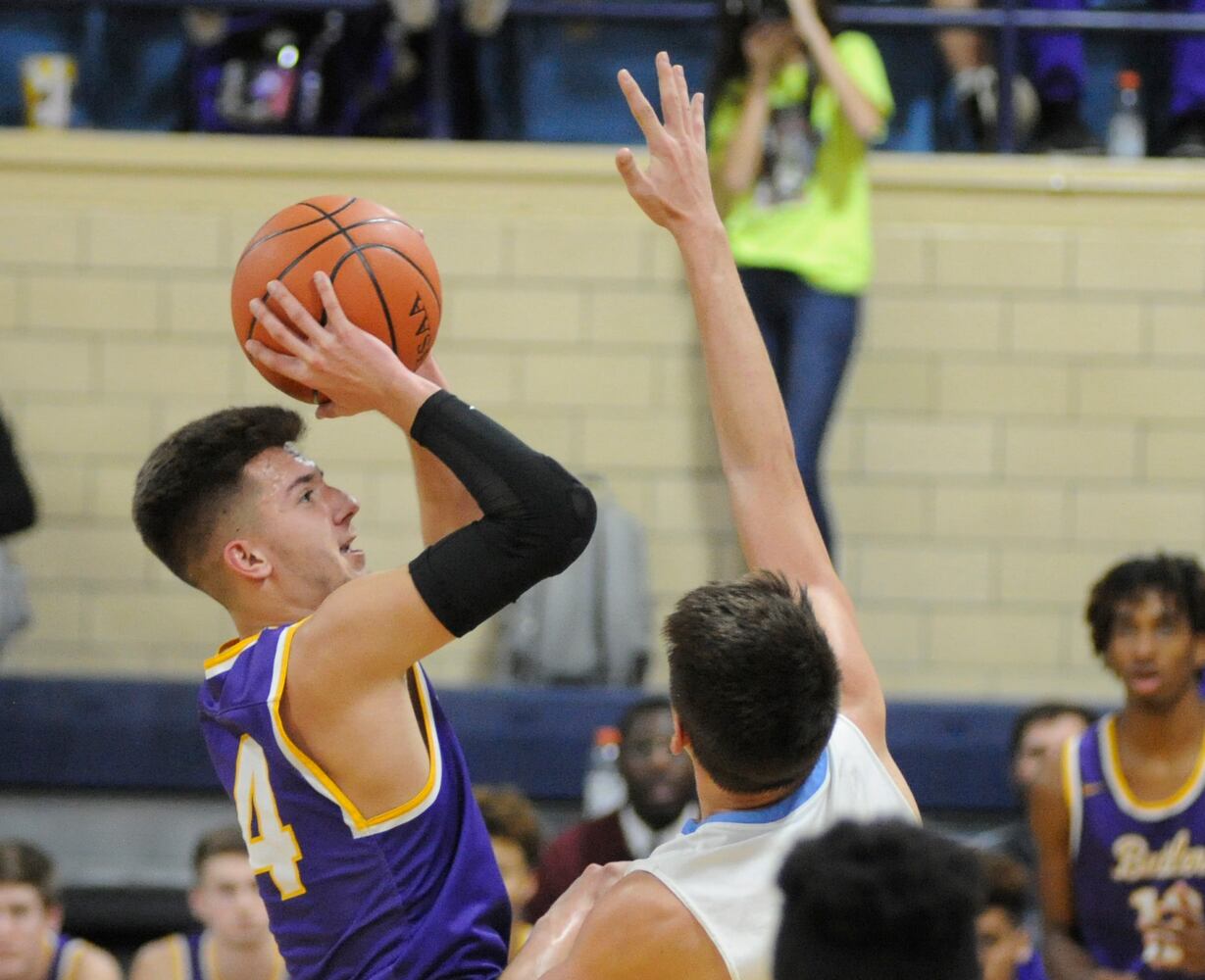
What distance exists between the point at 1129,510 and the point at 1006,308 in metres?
0.86

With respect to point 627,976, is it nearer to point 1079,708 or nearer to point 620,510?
point 1079,708

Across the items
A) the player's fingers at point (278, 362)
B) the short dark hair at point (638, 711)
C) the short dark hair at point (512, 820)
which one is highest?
the player's fingers at point (278, 362)

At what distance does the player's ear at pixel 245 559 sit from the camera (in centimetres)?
271

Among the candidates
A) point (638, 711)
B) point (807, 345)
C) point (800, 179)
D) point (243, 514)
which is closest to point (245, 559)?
point (243, 514)

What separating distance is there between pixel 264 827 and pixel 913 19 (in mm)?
5042

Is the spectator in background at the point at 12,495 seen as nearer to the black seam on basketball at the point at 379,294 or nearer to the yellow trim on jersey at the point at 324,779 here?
the black seam on basketball at the point at 379,294

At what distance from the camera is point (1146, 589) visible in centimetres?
454

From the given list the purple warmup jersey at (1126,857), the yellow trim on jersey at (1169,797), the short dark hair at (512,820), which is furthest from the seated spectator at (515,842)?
the yellow trim on jersey at (1169,797)

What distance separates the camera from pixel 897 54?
287 inches

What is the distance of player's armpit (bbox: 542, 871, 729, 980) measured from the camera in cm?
214

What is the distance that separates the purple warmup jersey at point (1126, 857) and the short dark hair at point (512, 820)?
4.57ft

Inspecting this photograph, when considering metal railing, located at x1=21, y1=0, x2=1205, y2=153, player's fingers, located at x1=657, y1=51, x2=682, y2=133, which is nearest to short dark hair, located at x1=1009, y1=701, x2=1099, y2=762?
metal railing, located at x1=21, y1=0, x2=1205, y2=153

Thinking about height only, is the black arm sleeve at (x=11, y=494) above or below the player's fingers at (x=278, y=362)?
below

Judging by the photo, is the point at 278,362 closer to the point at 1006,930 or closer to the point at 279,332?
the point at 279,332
